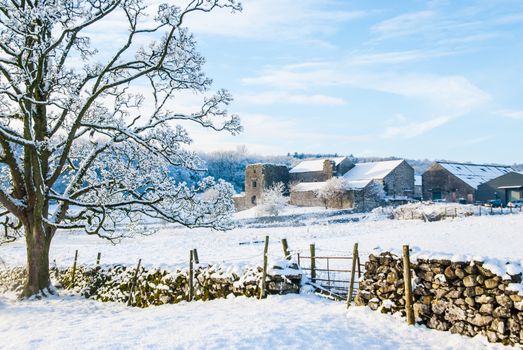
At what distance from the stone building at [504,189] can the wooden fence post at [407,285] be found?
50.2 meters

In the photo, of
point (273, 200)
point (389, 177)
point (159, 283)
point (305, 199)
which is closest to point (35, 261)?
point (159, 283)

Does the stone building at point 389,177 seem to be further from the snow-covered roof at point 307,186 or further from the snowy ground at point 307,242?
the snowy ground at point 307,242

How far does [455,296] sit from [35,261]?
44.5ft

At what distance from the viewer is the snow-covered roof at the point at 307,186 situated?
2709 inches

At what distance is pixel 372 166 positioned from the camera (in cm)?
7306

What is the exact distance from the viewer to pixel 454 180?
204 feet

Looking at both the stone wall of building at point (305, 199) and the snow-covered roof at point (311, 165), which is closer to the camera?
the stone wall of building at point (305, 199)

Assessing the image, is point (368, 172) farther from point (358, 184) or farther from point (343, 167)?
point (358, 184)

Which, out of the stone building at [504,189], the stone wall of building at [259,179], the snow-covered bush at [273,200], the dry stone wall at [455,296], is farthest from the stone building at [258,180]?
the dry stone wall at [455,296]

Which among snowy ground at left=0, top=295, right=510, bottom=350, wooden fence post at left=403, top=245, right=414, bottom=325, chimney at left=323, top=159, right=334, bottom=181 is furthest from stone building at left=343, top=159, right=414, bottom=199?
wooden fence post at left=403, top=245, right=414, bottom=325

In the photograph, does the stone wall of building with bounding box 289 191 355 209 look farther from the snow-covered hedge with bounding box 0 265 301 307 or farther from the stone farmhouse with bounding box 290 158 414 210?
the snow-covered hedge with bounding box 0 265 301 307

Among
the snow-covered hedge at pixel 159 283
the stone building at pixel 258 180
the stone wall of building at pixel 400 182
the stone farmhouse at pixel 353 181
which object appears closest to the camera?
the snow-covered hedge at pixel 159 283

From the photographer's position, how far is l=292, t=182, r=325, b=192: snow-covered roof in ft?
226

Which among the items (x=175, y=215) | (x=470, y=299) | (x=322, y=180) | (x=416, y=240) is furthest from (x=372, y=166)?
(x=470, y=299)
